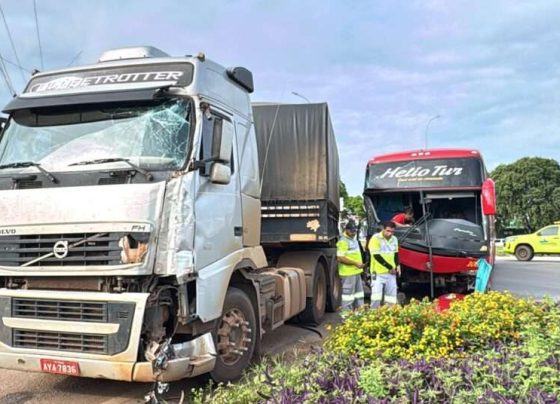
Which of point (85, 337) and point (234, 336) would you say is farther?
point (234, 336)

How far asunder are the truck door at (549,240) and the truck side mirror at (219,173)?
23.0 meters

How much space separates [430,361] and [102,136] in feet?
11.2

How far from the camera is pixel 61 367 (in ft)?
14.4

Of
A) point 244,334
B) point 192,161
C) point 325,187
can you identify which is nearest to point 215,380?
point 244,334

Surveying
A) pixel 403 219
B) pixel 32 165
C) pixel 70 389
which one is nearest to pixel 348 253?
pixel 403 219

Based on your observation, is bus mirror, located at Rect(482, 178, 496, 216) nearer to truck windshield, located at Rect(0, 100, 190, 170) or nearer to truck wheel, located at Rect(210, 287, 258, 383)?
truck wheel, located at Rect(210, 287, 258, 383)

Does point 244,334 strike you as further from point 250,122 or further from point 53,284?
point 250,122

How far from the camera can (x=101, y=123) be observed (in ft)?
16.4

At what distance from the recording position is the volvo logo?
444 centimetres

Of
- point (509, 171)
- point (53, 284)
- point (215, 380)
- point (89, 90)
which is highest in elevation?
point (509, 171)

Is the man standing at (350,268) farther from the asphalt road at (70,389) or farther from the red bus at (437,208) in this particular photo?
the asphalt road at (70,389)

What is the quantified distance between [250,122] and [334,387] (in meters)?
3.96

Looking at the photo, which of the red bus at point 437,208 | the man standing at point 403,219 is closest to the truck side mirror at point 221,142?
the red bus at point 437,208

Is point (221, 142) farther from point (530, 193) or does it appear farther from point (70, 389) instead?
point (530, 193)
